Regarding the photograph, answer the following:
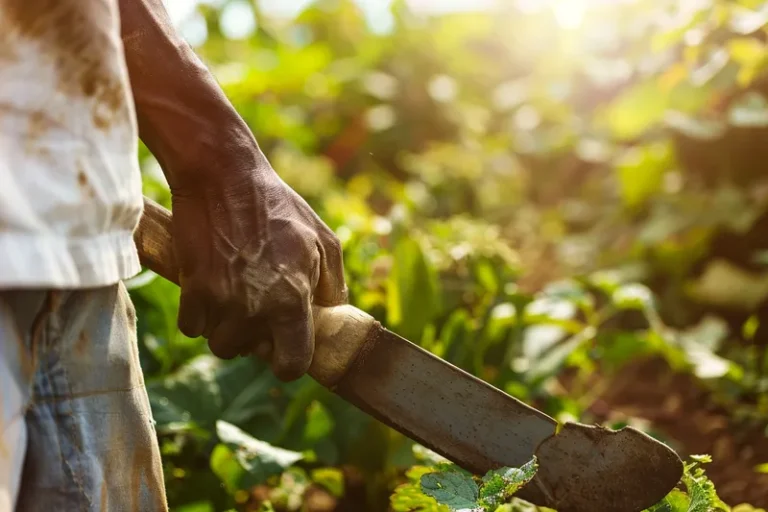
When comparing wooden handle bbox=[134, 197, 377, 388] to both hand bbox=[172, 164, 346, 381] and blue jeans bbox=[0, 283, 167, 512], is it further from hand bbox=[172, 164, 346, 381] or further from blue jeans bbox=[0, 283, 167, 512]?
blue jeans bbox=[0, 283, 167, 512]

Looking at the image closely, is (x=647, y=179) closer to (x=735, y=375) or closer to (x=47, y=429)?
(x=735, y=375)

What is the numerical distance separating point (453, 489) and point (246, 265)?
49 centimetres

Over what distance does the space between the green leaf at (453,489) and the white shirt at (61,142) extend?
632 mm

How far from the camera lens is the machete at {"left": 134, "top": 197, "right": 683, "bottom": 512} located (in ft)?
4.38

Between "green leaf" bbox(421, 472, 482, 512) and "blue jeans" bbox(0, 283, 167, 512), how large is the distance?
47cm

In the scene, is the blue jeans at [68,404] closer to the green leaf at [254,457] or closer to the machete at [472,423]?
the machete at [472,423]

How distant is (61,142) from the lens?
0.95m

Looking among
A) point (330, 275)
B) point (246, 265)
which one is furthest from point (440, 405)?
point (246, 265)

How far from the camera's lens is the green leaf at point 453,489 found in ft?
4.23

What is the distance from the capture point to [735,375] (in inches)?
96.8

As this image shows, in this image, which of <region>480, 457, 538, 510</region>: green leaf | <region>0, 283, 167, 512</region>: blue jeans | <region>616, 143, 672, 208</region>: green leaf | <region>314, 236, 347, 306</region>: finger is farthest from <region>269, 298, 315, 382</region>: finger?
A: <region>616, 143, 672, 208</region>: green leaf

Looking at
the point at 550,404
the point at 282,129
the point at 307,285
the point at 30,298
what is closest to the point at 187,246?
the point at 307,285

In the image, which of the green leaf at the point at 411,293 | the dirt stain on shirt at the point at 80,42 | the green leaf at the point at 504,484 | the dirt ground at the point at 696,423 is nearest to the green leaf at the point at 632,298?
the dirt ground at the point at 696,423

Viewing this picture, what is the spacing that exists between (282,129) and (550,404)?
8.25 feet
